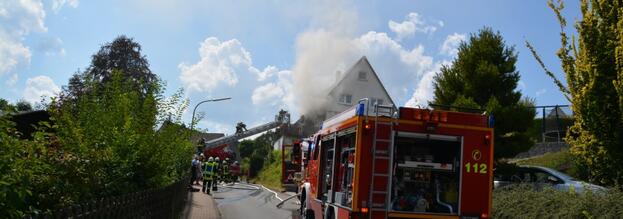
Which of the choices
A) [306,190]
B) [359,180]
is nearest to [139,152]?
[359,180]

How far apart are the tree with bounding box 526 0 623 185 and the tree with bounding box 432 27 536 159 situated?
10349mm

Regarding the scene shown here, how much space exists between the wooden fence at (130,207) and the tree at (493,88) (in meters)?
11.7

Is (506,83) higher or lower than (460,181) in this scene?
higher

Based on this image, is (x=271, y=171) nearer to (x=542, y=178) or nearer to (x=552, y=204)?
(x=542, y=178)

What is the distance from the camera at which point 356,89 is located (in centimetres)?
5056

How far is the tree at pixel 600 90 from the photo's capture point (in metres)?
7.98

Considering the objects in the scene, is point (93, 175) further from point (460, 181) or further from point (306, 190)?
point (306, 190)

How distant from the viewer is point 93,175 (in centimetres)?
588

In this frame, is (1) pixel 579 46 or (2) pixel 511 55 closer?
(1) pixel 579 46

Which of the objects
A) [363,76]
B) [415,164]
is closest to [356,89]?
[363,76]

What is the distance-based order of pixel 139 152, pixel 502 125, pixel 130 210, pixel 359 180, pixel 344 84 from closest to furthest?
pixel 130 210, pixel 139 152, pixel 359 180, pixel 502 125, pixel 344 84

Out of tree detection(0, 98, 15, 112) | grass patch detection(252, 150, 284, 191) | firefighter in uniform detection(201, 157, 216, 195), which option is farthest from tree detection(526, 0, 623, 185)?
grass patch detection(252, 150, 284, 191)

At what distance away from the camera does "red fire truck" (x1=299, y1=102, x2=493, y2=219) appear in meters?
8.57

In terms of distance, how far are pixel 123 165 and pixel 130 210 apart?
1.66 ft
